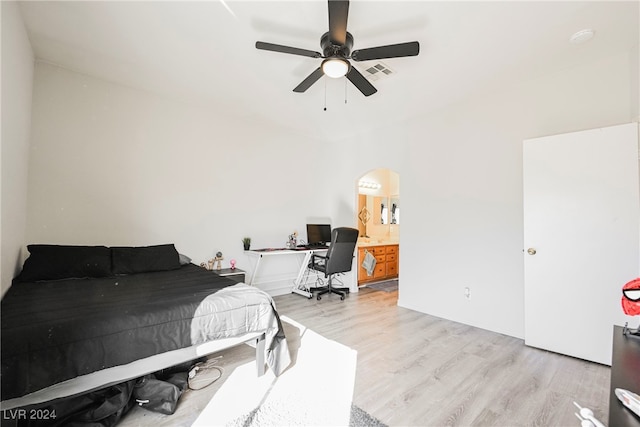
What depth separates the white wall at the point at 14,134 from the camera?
6.43ft

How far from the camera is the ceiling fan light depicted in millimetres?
2178

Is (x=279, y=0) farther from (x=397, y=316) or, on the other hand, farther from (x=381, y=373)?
(x=397, y=316)

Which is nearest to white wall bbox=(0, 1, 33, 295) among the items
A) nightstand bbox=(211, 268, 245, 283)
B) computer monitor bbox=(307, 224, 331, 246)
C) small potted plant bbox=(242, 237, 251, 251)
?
nightstand bbox=(211, 268, 245, 283)

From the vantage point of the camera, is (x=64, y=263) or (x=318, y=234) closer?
(x=64, y=263)

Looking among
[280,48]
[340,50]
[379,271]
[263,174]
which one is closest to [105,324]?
[280,48]

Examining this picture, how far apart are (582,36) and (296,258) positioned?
170 inches

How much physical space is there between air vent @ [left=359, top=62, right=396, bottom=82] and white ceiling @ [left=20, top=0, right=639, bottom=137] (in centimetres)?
7

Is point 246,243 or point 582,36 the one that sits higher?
point 582,36

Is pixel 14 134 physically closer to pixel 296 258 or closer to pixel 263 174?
pixel 263 174

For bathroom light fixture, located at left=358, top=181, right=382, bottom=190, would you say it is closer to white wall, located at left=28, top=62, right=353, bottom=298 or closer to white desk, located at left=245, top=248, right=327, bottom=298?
white wall, located at left=28, top=62, right=353, bottom=298

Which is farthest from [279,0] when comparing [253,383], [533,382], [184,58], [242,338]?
[533,382]

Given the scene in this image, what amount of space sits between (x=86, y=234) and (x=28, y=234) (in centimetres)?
45

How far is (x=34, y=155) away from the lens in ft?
9.50

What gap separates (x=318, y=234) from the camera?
5070mm
